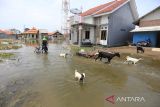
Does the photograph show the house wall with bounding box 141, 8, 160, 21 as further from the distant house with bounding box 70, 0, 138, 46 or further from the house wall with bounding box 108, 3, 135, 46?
the distant house with bounding box 70, 0, 138, 46

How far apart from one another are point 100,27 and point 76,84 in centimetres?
1891

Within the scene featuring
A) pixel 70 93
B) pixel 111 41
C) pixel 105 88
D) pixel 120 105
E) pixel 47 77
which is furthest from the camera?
pixel 111 41

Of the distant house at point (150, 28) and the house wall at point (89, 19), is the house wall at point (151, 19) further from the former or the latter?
the house wall at point (89, 19)

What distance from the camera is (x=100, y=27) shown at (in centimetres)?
2456

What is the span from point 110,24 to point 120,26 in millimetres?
2384

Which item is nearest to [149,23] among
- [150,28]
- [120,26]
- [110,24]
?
[150,28]

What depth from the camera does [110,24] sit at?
75.0ft

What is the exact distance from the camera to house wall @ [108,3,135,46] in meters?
23.1

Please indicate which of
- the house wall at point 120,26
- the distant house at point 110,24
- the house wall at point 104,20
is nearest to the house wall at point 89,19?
the distant house at point 110,24

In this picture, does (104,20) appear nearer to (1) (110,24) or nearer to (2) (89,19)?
(1) (110,24)

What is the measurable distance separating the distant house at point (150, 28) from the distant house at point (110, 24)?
3153 millimetres

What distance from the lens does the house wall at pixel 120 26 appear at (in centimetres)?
2314

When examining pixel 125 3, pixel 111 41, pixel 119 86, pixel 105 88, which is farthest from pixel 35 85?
pixel 125 3

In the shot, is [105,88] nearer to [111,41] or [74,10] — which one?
[111,41]
